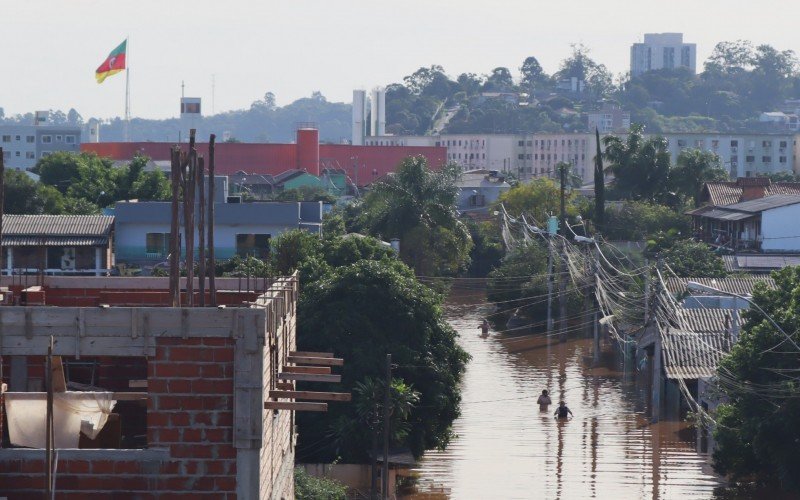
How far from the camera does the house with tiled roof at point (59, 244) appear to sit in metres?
42.7

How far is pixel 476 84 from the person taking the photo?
187 meters

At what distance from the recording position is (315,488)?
74.4 ft

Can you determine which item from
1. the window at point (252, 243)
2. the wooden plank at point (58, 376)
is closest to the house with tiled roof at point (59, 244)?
the window at point (252, 243)

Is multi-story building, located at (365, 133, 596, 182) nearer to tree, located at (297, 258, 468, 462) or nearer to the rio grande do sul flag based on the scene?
the rio grande do sul flag

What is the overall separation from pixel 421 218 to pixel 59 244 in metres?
15.2

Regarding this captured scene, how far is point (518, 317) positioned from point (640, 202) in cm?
1956

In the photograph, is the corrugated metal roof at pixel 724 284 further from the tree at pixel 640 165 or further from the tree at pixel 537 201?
the tree at pixel 640 165

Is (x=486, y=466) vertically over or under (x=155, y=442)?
under

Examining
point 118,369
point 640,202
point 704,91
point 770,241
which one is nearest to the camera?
point 118,369

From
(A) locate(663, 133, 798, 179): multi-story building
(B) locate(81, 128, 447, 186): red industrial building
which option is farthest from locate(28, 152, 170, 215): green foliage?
(A) locate(663, 133, 798, 179): multi-story building

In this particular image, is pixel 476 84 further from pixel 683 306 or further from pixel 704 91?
pixel 683 306

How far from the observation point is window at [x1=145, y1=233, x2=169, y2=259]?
4678 cm

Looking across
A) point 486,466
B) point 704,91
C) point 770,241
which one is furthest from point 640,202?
point 704,91

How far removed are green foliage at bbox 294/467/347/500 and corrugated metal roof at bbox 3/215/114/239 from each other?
21.6 metres
